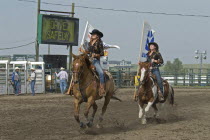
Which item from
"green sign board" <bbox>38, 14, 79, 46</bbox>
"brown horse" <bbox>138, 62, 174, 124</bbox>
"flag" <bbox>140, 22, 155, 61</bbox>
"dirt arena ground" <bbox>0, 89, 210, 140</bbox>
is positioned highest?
"green sign board" <bbox>38, 14, 79, 46</bbox>

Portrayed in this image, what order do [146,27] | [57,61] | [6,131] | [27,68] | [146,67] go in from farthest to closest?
[57,61] < [27,68] < [146,27] < [146,67] < [6,131]

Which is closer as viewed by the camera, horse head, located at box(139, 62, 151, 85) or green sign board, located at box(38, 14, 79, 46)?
horse head, located at box(139, 62, 151, 85)

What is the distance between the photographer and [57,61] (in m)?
32.6

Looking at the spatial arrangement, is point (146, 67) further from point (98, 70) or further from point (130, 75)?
point (130, 75)

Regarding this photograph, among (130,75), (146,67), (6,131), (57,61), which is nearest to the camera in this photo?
(6,131)

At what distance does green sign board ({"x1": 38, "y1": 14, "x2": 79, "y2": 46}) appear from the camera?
107 feet

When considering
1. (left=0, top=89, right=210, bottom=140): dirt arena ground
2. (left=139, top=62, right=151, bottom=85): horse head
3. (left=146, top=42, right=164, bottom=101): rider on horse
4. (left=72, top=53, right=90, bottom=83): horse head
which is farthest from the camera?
(left=146, top=42, right=164, bottom=101): rider on horse

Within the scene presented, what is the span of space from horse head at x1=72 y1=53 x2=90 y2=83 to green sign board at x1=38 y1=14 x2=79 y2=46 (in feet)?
75.4

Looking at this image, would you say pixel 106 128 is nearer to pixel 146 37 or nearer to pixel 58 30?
pixel 146 37

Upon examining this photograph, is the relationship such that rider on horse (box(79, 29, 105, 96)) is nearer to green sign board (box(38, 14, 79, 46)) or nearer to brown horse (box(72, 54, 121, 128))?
brown horse (box(72, 54, 121, 128))

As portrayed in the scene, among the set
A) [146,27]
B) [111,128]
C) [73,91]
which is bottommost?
[111,128]

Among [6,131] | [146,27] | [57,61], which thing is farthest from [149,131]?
[57,61]

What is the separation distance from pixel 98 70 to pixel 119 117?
3.15m

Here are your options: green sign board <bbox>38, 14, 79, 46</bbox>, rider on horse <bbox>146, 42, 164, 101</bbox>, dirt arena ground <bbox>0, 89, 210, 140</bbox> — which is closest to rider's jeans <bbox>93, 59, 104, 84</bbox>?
dirt arena ground <bbox>0, 89, 210, 140</bbox>
